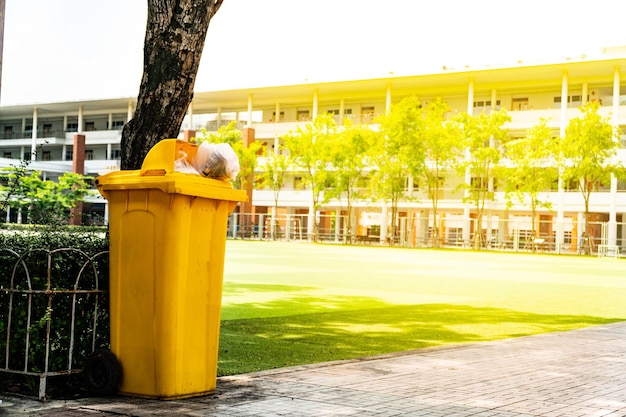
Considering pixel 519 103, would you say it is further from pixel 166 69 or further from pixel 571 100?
pixel 166 69

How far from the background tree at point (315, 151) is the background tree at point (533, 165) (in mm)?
12951

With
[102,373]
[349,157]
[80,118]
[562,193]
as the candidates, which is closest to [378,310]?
[102,373]

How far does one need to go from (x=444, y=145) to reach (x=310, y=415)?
50.5 meters

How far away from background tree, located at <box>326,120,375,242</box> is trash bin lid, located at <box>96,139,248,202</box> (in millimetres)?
53033

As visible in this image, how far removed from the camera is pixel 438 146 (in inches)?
2165


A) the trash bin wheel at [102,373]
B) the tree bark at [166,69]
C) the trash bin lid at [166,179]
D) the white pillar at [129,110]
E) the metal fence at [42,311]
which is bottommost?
the trash bin wheel at [102,373]

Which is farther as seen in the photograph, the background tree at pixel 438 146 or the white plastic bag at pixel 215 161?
the background tree at pixel 438 146

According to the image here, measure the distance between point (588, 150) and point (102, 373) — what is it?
47.9 meters

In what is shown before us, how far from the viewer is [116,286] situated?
580 cm

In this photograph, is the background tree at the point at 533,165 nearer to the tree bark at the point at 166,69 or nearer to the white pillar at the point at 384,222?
the white pillar at the point at 384,222

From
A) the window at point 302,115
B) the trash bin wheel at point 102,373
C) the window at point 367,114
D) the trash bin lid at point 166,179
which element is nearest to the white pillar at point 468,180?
the window at point 367,114

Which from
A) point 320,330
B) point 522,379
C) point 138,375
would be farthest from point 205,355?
point 320,330

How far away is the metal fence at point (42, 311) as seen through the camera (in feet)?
18.1

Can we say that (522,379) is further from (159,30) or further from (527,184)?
(527,184)
